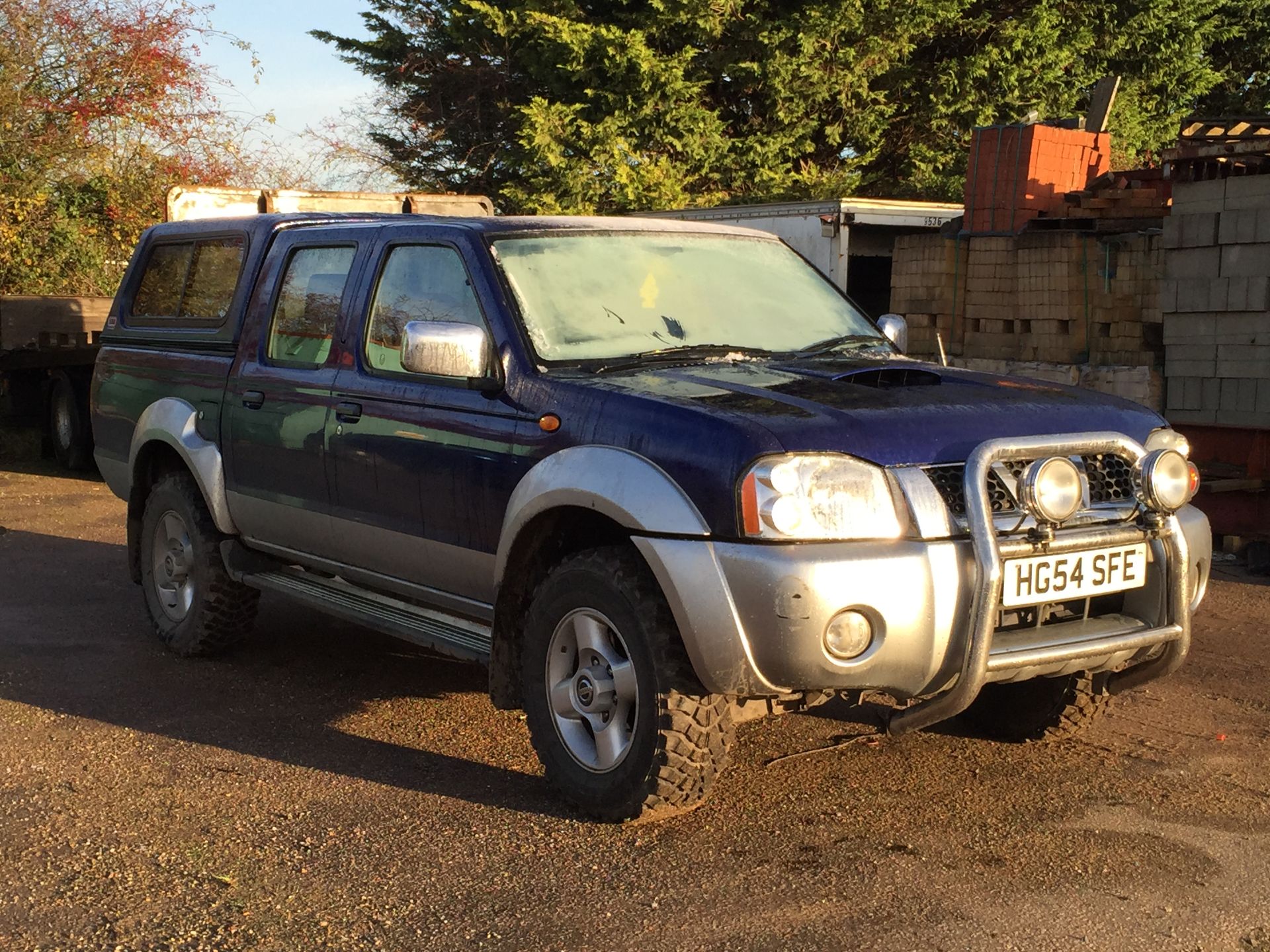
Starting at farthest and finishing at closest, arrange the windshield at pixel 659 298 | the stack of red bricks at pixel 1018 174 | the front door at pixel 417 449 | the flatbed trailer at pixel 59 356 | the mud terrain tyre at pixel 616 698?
the flatbed trailer at pixel 59 356
the stack of red bricks at pixel 1018 174
the windshield at pixel 659 298
the front door at pixel 417 449
the mud terrain tyre at pixel 616 698

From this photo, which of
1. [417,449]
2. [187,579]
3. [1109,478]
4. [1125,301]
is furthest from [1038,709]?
[1125,301]

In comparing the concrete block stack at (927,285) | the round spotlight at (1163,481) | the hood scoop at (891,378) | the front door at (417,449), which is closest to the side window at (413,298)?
the front door at (417,449)

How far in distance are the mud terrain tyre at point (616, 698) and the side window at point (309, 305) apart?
170cm

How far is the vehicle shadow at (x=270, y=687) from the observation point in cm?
485

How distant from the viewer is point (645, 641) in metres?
4.04

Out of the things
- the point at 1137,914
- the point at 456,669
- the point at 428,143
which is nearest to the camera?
the point at 1137,914

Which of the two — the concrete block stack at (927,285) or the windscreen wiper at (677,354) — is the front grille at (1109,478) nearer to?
the windscreen wiper at (677,354)

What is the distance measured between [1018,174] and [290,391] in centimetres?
731

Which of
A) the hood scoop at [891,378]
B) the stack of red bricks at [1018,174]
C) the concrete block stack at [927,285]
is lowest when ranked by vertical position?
the hood scoop at [891,378]

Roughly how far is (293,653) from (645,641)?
119 inches

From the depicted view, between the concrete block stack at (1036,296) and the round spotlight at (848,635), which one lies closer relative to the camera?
the round spotlight at (848,635)

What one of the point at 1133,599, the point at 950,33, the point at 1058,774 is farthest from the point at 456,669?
the point at 950,33

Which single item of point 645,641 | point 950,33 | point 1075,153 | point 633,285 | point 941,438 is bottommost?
point 645,641

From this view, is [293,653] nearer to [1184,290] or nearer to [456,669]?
[456,669]
